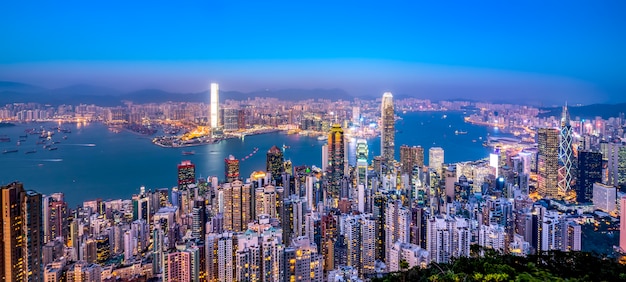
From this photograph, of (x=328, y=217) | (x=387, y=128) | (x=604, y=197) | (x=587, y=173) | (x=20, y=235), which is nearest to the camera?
(x=20, y=235)

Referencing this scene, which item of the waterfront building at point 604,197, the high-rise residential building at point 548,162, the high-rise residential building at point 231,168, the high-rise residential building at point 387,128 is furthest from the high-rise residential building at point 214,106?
the waterfront building at point 604,197

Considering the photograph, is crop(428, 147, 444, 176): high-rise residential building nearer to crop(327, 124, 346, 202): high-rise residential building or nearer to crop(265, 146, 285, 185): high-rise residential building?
crop(327, 124, 346, 202): high-rise residential building

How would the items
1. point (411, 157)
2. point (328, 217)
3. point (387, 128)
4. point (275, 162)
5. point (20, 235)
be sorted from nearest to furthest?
1. point (20, 235)
2. point (328, 217)
3. point (275, 162)
4. point (411, 157)
5. point (387, 128)

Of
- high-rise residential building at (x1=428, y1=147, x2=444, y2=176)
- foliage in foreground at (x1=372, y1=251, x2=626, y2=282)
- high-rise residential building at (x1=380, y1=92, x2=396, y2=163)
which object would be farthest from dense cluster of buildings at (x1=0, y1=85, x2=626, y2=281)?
high-rise residential building at (x1=380, y1=92, x2=396, y2=163)

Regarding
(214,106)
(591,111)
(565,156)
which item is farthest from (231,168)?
(591,111)

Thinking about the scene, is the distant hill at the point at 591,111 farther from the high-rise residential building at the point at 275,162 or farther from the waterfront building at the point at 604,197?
the high-rise residential building at the point at 275,162

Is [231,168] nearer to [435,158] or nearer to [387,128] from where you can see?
[435,158]
